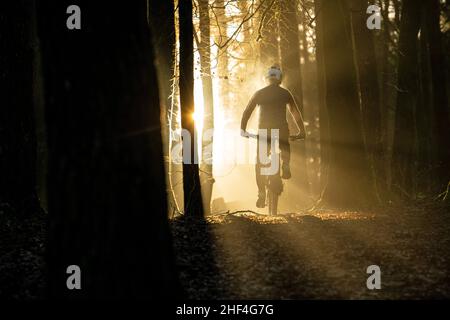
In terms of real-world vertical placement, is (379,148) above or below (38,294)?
above

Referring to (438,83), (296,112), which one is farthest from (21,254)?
(438,83)

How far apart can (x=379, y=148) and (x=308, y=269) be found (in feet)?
18.2

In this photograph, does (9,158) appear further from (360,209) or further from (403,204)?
(403,204)

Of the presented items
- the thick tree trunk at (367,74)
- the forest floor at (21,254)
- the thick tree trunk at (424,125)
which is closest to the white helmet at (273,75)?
the thick tree trunk at (367,74)

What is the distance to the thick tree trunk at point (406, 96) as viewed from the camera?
1027 cm

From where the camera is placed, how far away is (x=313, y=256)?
5.42m

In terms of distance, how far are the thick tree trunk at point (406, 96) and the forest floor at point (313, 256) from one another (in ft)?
10.5

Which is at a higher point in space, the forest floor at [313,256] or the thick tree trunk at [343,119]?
the thick tree trunk at [343,119]

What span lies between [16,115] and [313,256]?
4.48 metres

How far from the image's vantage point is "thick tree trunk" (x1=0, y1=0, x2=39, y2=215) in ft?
23.7

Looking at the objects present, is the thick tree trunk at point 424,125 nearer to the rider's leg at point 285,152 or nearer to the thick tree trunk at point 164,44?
the rider's leg at point 285,152

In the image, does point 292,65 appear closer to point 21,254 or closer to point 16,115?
point 16,115
